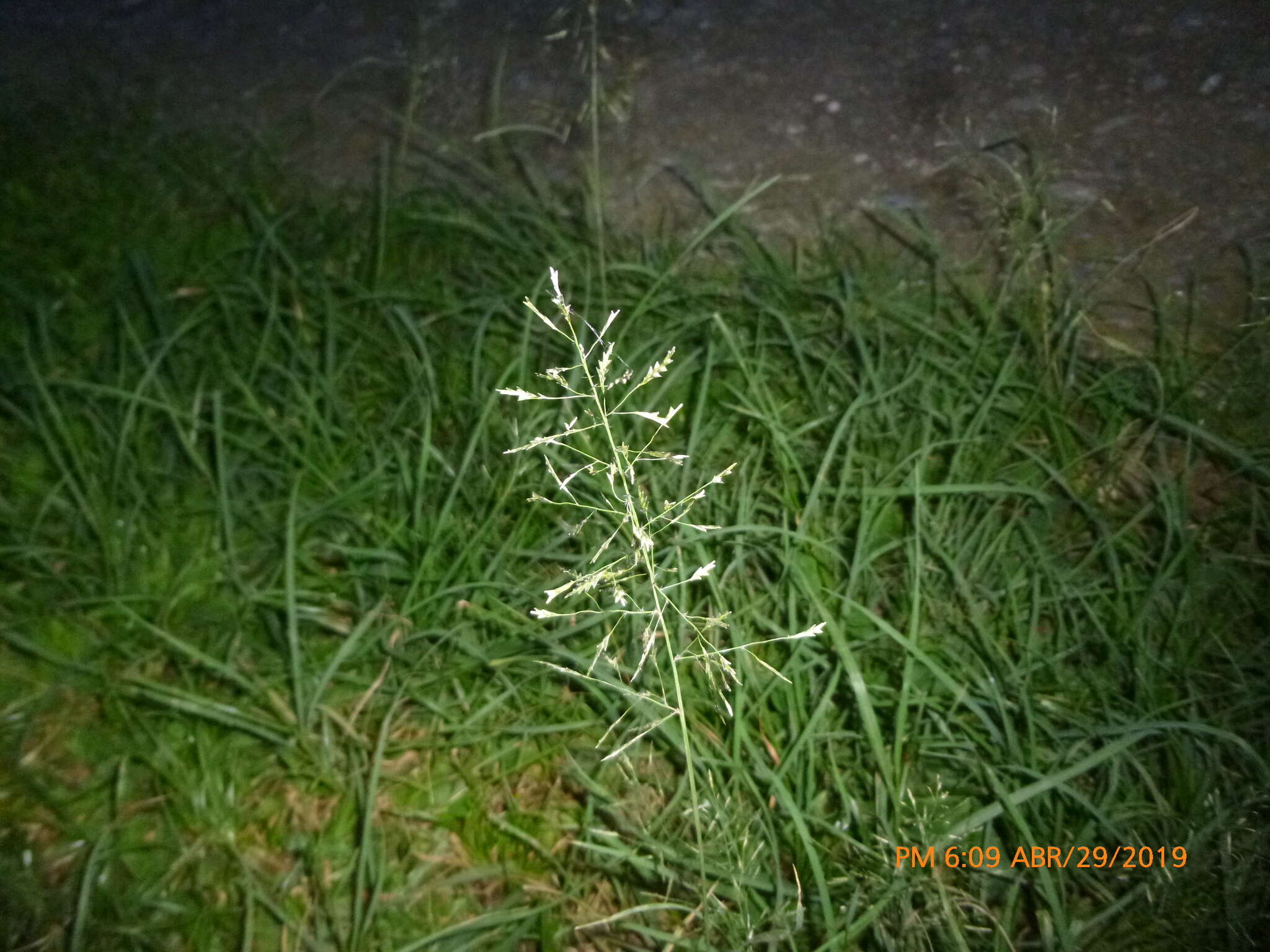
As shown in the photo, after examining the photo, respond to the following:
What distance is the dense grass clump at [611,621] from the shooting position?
4.66 feet

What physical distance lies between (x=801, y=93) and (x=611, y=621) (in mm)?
1339

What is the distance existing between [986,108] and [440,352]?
3.96 feet

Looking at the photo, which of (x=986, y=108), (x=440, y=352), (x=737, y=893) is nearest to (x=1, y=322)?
(x=440, y=352)

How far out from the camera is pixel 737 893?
1.34 metres
